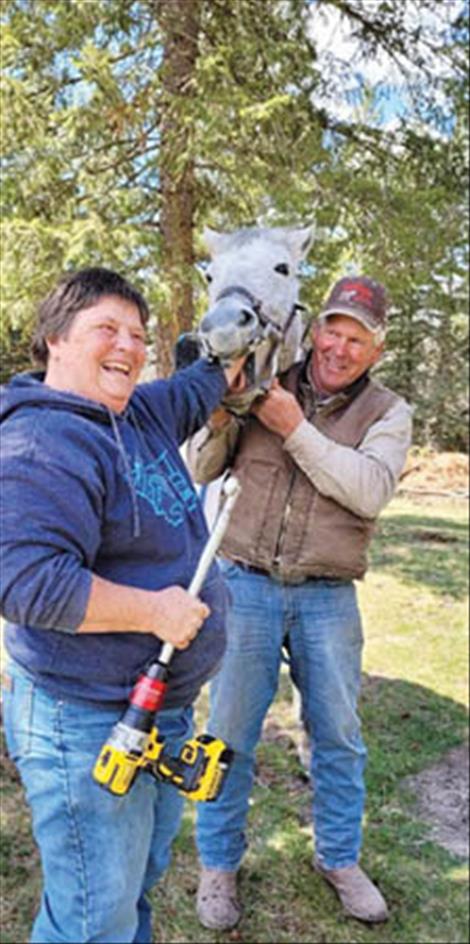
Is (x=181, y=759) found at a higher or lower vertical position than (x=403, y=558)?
higher

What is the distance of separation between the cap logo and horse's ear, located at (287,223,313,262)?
155 millimetres

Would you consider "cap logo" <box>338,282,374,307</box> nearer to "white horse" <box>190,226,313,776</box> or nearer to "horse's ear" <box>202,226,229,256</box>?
"white horse" <box>190,226,313,776</box>

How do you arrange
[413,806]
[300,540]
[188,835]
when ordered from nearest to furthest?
[300,540]
[188,835]
[413,806]

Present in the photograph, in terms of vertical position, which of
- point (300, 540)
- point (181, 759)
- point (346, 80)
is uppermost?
point (346, 80)

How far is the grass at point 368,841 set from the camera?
2.30 m

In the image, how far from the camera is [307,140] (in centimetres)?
352

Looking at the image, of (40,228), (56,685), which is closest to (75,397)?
(56,685)

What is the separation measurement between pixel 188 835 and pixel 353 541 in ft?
4.27

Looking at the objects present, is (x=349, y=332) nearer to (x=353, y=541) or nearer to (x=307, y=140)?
(x=353, y=541)

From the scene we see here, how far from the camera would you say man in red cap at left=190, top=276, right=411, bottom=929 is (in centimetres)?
207

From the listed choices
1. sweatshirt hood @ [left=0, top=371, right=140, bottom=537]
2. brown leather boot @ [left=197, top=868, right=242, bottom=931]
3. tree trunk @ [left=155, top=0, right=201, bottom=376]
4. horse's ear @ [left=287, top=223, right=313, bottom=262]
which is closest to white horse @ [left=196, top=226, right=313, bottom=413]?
horse's ear @ [left=287, top=223, right=313, bottom=262]

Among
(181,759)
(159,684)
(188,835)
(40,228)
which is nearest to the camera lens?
(159,684)

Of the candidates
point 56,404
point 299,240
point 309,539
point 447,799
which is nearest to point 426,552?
point 447,799

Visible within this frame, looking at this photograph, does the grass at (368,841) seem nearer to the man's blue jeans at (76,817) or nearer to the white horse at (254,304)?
the man's blue jeans at (76,817)
